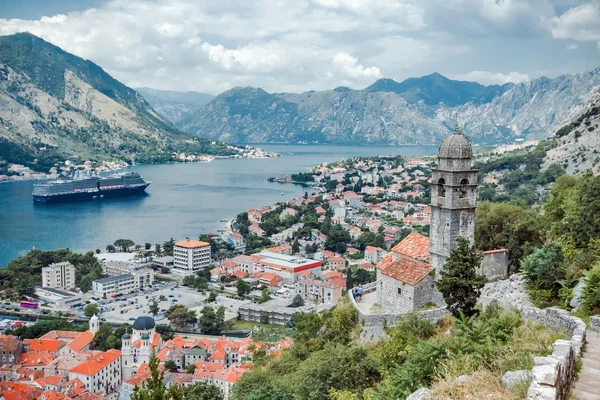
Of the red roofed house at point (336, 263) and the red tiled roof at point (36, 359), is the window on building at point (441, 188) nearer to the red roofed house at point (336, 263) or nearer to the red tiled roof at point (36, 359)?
the red tiled roof at point (36, 359)

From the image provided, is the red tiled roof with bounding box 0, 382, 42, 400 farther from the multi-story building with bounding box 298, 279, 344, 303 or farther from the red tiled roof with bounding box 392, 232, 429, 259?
the multi-story building with bounding box 298, 279, 344, 303

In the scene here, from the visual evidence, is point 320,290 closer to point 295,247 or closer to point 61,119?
point 295,247

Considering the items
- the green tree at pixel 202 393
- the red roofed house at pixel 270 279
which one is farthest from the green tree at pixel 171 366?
the red roofed house at pixel 270 279

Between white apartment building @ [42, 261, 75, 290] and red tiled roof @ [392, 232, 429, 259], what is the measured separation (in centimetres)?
3032

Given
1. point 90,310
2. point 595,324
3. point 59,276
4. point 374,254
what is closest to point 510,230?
point 595,324

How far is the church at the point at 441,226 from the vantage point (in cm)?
1179

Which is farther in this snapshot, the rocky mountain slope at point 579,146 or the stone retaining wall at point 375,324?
the rocky mountain slope at point 579,146

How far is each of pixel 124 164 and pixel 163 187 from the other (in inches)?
1534

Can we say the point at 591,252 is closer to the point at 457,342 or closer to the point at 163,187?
the point at 457,342

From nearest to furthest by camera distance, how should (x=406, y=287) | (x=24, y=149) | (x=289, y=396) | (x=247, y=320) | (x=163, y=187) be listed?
(x=289, y=396) → (x=406, y=287) → (x=247, y=320) → (x=163, y=187) → (x=24, y=149)

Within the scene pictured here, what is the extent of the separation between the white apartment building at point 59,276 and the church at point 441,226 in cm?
3066

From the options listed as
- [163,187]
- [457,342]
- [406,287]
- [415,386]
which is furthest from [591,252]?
[163,187]

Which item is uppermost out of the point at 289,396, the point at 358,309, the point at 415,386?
the point at 415,386

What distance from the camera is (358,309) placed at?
1238 centimetres
